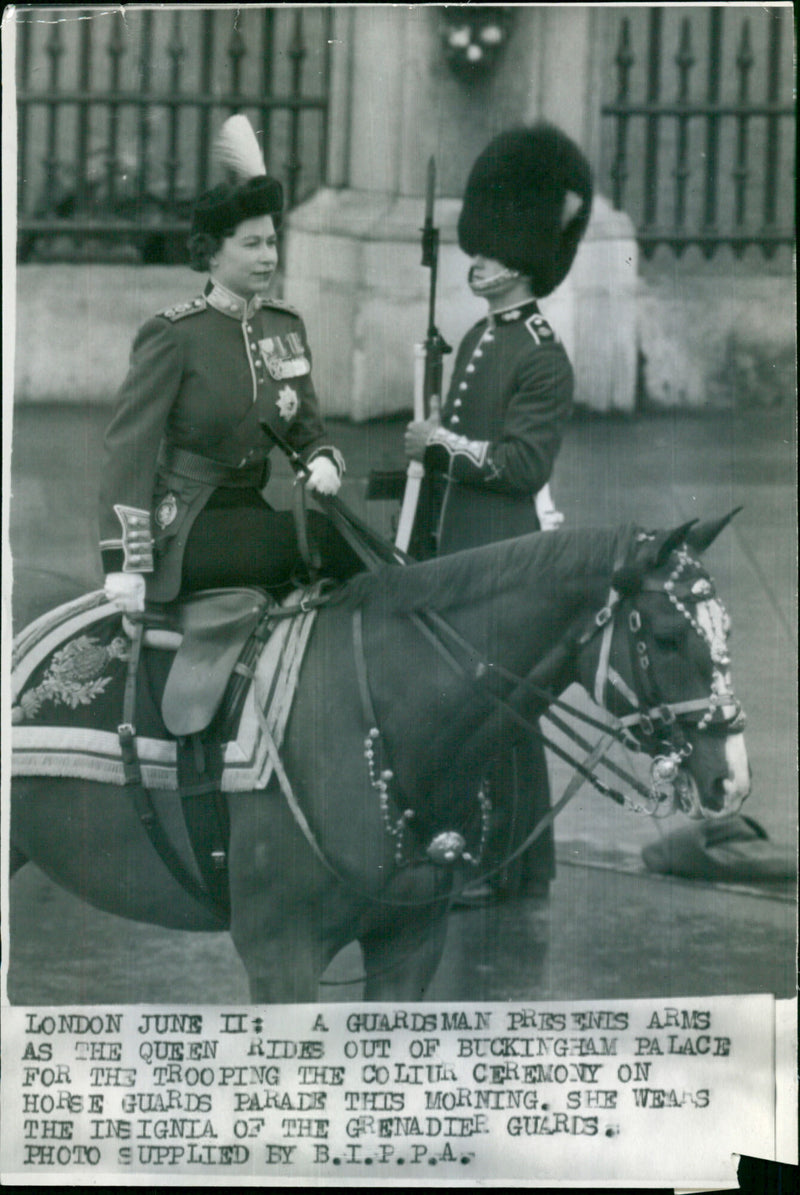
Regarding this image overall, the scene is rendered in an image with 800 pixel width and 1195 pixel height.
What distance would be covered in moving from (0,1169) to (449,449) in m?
2.53

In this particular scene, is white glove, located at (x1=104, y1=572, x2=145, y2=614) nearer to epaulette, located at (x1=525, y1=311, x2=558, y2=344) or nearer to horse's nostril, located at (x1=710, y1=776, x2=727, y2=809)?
epaulette, located at (x1=525, y1=311, x2=558, y2=344)

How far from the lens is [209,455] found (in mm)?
4527

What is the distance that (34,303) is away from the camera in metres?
4.80

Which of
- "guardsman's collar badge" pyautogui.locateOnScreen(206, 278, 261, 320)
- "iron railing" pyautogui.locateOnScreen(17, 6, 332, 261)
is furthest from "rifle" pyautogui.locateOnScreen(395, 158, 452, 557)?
"guardsman's collar badge" pyautogui.locateOnScreen(206, 278, 261, 320)

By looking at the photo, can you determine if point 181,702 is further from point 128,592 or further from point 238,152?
point 238,152

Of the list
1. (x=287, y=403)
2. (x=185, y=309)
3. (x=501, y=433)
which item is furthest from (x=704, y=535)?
(x=185, y=309)

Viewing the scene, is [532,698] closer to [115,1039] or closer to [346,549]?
[346,549]

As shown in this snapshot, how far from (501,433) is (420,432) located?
0.78 feet

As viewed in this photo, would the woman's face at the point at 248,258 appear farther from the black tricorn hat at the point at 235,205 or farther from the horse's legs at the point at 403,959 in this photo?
the horse's legs at the point at 403,959

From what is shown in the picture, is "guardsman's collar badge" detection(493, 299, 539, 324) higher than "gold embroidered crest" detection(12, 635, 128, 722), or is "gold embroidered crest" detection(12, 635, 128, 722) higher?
"guardsman's collar badge" detection(493, 299, 539, 324)

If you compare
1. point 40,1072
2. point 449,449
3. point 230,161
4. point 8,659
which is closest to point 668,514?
point 449,449

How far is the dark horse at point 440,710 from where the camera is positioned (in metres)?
4.23

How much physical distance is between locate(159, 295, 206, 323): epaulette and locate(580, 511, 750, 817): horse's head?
1423 mm

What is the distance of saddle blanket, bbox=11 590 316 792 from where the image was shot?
4.33m
